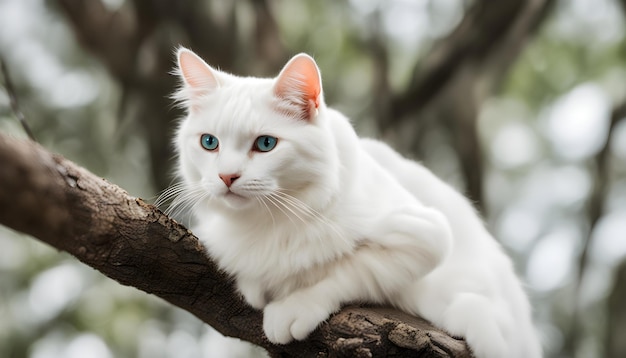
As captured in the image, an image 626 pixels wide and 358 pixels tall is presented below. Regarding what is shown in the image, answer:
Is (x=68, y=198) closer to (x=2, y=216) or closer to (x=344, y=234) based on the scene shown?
(x=2, y=216)

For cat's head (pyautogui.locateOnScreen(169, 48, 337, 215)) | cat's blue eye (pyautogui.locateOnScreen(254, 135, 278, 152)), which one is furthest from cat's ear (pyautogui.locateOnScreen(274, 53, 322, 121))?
cat's blue eye (pyautogui.locateOnScreen(254, 135, 278, 152))

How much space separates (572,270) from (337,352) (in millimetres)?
2696

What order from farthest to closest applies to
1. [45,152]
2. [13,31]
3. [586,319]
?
1. [586,319]
2. [13,31]
3. [45,152]

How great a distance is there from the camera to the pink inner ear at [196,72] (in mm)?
1756

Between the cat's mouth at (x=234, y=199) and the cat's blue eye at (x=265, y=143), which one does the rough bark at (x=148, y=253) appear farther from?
the cat's blue eye at (x=265, y=143)

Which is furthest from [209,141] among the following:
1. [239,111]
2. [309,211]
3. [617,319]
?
[617,319]

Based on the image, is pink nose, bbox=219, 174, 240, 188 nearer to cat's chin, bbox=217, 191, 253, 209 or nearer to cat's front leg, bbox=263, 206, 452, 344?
cat's chin, bbox=217, 191, 253, 209

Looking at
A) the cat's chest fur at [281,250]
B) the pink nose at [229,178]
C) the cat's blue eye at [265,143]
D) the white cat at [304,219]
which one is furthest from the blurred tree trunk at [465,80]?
the pink nose at [229,178]

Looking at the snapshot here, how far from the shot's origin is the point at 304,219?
1.68 m

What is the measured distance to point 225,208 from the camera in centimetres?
170

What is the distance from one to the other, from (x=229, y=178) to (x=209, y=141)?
0.62 feet

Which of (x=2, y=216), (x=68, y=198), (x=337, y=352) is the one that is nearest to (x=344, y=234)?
(x=337, y=352)

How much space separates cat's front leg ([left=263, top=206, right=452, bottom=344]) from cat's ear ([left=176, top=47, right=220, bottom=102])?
25.4 inches

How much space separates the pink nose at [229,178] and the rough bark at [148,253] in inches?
7.3
